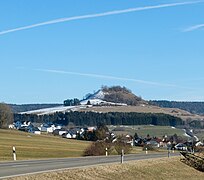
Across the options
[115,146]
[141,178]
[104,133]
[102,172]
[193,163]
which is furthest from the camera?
[104,133]

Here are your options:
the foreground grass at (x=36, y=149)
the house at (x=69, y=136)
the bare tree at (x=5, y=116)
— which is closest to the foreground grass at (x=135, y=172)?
the foreground grass at (x=36, y=149)

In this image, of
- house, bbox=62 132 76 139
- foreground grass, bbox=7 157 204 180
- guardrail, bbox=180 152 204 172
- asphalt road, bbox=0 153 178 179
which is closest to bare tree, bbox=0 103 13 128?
house, bbox=62 132 76 139

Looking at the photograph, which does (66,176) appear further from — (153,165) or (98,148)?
(98,148)

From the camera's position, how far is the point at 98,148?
61.5m

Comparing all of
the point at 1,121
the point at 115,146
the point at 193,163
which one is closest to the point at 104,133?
the point at 1,121

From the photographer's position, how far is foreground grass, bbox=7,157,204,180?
2827 centimetres

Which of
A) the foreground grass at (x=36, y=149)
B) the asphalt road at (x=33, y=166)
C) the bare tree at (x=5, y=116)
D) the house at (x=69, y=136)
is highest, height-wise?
the bare tree at (x=5, y=116)

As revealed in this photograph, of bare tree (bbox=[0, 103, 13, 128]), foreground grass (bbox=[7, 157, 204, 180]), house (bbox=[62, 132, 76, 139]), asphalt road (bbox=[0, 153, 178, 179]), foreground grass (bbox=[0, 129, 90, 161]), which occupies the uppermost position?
bare tree (bbox=[0, 103, 13, 128])

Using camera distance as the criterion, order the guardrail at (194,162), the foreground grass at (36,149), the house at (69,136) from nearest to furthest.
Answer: the guardrail at (194,162) < the foreground grass at (36,149) < the house at (69,136)

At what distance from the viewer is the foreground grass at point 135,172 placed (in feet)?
92.7

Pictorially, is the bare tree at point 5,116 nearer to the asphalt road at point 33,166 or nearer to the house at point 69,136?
the house at point 69,136

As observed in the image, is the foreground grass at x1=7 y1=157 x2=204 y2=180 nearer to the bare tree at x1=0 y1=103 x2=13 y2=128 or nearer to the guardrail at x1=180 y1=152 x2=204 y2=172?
the guardrail at x1=180 y1=152 x2=204 y2=172

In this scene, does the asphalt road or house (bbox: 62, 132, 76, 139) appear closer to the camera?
the asphalt road

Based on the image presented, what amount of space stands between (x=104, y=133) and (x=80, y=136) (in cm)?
1895
